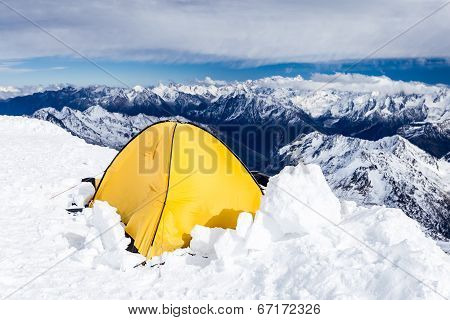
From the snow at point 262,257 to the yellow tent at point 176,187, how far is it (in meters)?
0.52

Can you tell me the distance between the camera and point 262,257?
30.0 feet

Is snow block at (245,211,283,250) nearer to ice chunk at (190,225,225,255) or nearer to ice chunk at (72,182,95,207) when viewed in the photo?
ice chunk at (190,225,225,255)

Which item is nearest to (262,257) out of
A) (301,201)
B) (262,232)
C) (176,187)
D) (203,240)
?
(262,232)

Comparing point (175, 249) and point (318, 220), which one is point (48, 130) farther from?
point (318, 220)

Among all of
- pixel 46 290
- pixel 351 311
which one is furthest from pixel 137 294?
pixel 351 311

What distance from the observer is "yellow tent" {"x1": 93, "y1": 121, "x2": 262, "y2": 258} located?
10375 mm

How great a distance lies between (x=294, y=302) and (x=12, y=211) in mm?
9415

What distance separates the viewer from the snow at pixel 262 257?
791cm

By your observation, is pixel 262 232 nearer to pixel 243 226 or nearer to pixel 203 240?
pixel 243 226

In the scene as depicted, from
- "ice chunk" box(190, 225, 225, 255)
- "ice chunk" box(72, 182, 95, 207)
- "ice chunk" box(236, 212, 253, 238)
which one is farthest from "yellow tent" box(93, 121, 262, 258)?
"ice chunk" box(236, 212, 253, 238)

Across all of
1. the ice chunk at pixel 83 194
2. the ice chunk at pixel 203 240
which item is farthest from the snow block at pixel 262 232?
the ice chunk at pixel 83 194

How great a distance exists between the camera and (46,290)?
8.50 m

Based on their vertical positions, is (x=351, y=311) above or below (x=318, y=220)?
below

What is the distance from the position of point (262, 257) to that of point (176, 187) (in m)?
2.90
